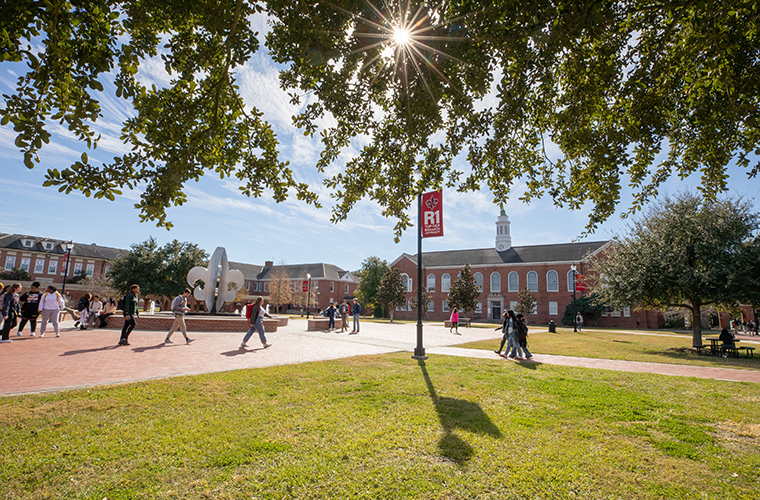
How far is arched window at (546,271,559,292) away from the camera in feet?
172

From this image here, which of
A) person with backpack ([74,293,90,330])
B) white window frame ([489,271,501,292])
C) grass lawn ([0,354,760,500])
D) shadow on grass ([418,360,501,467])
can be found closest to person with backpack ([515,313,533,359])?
grass lawn ([0,354,760,500])

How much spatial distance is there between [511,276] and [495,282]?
2.53 m

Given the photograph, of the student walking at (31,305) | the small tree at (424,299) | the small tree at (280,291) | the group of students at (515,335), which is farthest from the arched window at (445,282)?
the student walking at (31,305)

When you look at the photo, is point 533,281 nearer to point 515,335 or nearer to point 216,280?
point 216,280

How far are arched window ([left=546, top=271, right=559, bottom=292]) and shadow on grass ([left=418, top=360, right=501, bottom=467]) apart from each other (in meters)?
51.4

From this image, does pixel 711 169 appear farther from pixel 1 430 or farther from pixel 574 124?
pixel 1 430

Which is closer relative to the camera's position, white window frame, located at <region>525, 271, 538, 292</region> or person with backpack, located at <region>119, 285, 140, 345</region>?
person with backpack, located at <region>119, 285, 140, 345</region>

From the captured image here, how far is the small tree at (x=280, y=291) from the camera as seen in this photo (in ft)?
231

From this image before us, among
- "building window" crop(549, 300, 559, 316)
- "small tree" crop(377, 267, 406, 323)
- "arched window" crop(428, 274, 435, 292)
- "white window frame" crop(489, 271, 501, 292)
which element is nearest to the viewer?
"small tree" crop(377, 267, 406, 323)

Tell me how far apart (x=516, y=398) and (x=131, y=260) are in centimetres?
4512

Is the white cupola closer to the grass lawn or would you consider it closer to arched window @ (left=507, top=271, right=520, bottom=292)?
arched window @ (left=507, top=271, right=520, bottom=292)

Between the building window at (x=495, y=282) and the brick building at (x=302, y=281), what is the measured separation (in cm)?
2711

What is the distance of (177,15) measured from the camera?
5484 mm

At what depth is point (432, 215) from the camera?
11594mm
